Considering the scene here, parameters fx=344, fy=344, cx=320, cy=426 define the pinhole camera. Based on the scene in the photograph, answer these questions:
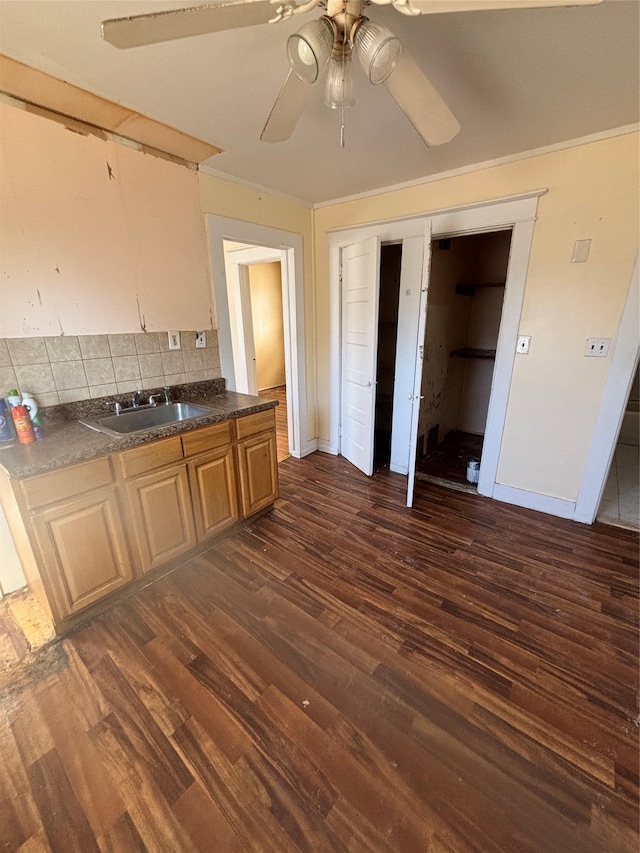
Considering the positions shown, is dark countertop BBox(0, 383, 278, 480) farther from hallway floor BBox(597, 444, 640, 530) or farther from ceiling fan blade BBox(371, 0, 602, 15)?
hallway floor BBox(597, 444, 640, 530)

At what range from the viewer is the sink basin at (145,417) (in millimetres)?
2035

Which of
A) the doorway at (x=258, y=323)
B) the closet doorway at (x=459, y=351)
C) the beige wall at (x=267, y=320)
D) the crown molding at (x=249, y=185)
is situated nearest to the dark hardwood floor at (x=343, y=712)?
the closet doorway at (x=459, y=351)

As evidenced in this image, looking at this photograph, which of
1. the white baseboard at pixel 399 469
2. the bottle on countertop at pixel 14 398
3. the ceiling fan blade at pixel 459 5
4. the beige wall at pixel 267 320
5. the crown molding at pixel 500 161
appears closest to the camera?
the ceiling fan blade at pixel 459 5

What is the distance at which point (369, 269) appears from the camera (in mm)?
2748

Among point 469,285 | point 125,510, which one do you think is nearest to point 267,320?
point 469,285

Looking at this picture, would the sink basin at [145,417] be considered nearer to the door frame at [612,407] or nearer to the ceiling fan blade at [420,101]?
the ceiling fan blade at [420,101]

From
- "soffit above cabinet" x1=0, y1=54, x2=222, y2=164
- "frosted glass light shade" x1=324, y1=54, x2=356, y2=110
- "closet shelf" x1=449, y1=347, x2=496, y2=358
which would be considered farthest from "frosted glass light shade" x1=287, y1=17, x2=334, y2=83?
"closet shelf" x1=449, y1=347, x2=496, y2=358

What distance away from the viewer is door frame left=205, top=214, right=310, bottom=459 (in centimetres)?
248

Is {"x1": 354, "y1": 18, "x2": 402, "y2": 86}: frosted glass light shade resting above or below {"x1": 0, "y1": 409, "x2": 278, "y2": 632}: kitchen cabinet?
above

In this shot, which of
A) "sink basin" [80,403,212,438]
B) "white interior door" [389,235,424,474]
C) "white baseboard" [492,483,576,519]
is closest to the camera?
"sink basin" [80,403,212,438]

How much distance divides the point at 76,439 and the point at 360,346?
219 cm

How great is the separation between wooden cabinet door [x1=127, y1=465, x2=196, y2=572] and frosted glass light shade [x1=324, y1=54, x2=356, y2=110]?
1774 mm

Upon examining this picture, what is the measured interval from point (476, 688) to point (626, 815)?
1.57 feet

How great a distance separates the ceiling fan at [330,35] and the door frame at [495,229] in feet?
4.31
